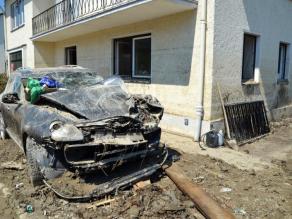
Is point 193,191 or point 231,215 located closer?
point 231,215

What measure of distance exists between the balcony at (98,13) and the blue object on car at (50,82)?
2628mm

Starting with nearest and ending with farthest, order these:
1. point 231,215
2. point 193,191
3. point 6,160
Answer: point 231,215 → point 193,191 → point 6,160

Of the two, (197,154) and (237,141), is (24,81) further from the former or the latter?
(237,141)

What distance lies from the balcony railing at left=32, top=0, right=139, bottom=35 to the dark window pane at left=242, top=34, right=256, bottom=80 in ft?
14.6

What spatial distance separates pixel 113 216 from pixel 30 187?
1.52m

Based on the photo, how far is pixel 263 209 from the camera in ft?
12.1

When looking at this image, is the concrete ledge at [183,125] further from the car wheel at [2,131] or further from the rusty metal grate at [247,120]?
the car wheel at [2,131]

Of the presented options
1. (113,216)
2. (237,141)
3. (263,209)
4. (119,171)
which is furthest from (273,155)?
(113,216)

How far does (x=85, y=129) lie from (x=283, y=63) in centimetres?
843

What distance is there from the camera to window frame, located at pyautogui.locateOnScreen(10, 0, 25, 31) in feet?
52.1

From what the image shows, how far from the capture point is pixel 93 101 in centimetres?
459

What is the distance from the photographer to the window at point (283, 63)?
9.76 m

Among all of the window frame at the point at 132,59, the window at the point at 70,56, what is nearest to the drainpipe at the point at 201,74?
the window frame at the point at 132,59

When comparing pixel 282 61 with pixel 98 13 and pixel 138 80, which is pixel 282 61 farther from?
pixel 98 13
